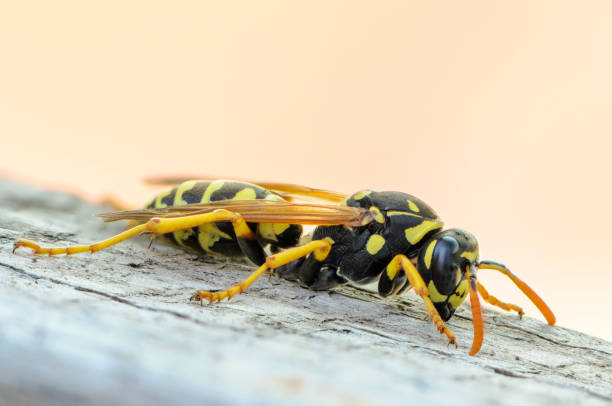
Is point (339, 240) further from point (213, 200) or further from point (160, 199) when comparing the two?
point (160, 199)

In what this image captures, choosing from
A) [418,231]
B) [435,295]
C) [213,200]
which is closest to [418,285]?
[435,295]

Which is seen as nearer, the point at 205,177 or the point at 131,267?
the point at 131,267

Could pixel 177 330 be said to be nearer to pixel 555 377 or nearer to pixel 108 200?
pixel 555 377

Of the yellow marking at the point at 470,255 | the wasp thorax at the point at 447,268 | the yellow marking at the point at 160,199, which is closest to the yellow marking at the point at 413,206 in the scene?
the wasp thorax at the point at 447,268

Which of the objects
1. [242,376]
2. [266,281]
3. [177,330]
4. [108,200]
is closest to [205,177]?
[266,281]

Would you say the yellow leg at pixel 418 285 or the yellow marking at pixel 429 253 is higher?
the yellow marking at pixel 429 253

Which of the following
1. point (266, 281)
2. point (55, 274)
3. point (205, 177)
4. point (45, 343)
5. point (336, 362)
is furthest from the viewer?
point (205, 177)

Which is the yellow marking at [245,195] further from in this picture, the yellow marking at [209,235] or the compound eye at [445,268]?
the compound eye at [445,268]
